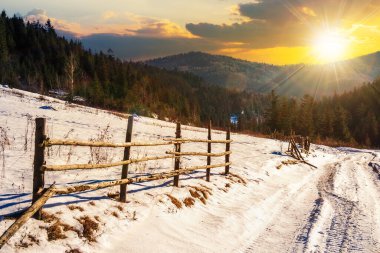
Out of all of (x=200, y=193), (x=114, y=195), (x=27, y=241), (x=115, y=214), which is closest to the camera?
(x=27, y=241)

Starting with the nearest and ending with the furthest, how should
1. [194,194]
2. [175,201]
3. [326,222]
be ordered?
[175,201], [326,222], [194,194]

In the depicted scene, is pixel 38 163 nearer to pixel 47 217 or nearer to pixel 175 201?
pixel 47 217

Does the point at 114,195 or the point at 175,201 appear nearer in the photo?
the point at 114,195

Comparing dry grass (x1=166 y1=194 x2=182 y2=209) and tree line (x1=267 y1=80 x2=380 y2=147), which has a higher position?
tree line (x1=267 y1=80 x2=380 y2=147)

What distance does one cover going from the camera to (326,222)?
35.0 ft

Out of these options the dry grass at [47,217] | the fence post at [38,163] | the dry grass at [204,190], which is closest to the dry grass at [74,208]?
the dry grass at [47,217]

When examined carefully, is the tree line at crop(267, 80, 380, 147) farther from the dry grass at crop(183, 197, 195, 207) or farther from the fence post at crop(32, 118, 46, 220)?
the fence post at crop(32, 118, 46, 220)

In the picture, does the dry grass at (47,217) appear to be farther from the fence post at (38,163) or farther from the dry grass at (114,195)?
the dry grass at (114,195)

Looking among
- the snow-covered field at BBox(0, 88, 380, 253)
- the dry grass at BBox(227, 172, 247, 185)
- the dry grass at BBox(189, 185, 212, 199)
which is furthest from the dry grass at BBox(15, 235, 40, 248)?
the dry grass at BBox(227, 172, 247, 185)

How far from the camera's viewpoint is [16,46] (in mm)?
115875

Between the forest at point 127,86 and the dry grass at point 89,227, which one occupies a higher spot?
the forest at point 127,86

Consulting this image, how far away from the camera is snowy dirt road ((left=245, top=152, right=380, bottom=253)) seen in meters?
8.70

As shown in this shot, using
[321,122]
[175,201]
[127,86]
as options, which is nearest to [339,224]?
[175,201]

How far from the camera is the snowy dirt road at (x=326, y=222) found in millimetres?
8703
